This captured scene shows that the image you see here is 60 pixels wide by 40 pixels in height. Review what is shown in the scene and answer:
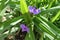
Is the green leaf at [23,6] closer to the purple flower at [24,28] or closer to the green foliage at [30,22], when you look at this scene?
the green foliage at [30,22]

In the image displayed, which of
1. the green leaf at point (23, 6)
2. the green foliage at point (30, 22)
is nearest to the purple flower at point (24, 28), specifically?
the green foliage at point (30, 22)

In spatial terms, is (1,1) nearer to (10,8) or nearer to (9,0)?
(9,0)

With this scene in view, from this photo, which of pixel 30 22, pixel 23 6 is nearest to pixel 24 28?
pixel 30 22

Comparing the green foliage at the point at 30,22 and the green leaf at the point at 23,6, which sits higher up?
the green leaf at the point at 23,6

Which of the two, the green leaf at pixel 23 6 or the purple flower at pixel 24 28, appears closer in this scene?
the green leaf at pixel 23 6

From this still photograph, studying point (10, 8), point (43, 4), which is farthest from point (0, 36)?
point (43, 4)

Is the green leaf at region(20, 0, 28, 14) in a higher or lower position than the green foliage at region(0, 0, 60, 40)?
higher

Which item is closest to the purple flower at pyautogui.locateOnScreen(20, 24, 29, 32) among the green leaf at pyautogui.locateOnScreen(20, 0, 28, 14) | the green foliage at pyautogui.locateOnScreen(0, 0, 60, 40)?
the green foliage at pyautogui.locateOnScreen(0, 0, 60, 40)

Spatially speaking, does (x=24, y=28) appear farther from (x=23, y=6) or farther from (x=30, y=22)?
(x=23, y=6)

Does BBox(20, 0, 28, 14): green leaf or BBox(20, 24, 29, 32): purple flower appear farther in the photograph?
BBox(20, 24, 29, 32): purple flower

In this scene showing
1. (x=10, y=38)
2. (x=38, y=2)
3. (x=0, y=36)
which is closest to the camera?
(x=0, y=36)

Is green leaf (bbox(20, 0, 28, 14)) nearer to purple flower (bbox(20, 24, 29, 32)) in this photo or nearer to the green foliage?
the green foliage
